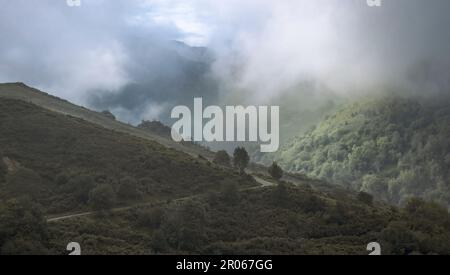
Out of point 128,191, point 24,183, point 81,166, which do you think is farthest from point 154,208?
point 81,166

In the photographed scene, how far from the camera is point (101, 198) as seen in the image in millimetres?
61438

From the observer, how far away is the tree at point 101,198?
61219mm

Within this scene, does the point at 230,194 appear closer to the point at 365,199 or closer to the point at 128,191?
the point at 128,191

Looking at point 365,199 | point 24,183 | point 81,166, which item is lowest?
point 365,199

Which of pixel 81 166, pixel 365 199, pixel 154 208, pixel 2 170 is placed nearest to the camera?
pixel 154 208

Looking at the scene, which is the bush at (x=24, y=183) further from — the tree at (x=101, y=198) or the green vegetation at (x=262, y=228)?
the green vegetation at (x=262, y=228)

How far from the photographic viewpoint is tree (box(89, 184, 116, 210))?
61219mm

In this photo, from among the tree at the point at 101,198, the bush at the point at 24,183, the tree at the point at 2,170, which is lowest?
the tree at the point at 101,198

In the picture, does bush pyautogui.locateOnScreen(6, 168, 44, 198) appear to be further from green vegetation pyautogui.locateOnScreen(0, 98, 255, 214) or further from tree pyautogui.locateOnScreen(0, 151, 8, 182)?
tree pyautogui.locateOnScreen(0, 151, 8, 182)

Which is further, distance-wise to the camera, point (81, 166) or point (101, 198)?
point (81, 166)

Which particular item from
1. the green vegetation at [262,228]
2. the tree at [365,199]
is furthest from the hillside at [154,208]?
the tree at [365,199]

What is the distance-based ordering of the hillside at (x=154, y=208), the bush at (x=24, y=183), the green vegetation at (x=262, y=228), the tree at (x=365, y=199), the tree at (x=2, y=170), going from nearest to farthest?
the hillside at (x=154, y=208) < the green vegetation at (x=262, y=228) < the bush at (x=24, y=183) < the tree at (x=2, y=170) < the tree at (x=365, y=199)

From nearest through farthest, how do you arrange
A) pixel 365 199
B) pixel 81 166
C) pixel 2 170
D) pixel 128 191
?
1. pixel 128 191
2. pixel 2 170
3. pixel 81 166
4. pixel 365 199

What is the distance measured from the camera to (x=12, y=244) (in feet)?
147
